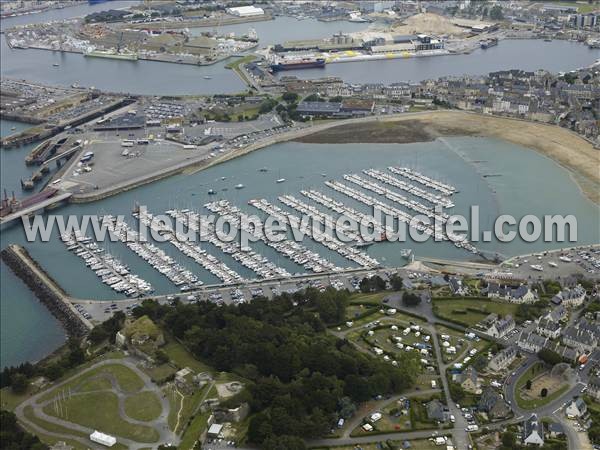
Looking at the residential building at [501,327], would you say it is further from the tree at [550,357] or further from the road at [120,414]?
the road at [120,414]

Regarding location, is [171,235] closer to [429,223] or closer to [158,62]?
[429,223]

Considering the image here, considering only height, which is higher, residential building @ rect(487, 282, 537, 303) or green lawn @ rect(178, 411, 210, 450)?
residential building @ rect(487, 282, 537, 303)

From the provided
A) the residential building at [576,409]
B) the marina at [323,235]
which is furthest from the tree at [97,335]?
the residential building at [576,409]

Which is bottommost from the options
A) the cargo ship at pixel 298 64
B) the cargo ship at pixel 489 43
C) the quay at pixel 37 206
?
the quay at pixel 37 206

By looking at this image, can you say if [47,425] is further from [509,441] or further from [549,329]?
[549,329]

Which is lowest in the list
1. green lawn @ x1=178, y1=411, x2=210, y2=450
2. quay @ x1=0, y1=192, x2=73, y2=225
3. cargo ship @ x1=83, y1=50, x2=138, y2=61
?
green lawn @ x1=178, y1=411, x2=210, y2=450

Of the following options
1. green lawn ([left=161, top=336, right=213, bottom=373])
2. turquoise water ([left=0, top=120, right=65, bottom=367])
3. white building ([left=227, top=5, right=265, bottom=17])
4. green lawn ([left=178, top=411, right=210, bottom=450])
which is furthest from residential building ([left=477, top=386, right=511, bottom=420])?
white building ([left=227, top=5, right=265, bottom=17])

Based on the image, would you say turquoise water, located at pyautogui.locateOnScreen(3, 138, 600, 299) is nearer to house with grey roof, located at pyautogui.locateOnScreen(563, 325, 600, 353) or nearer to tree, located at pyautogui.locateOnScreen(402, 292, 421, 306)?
tree, located at pyautogui.locateOnScreen(402, 292, 421, 306)
